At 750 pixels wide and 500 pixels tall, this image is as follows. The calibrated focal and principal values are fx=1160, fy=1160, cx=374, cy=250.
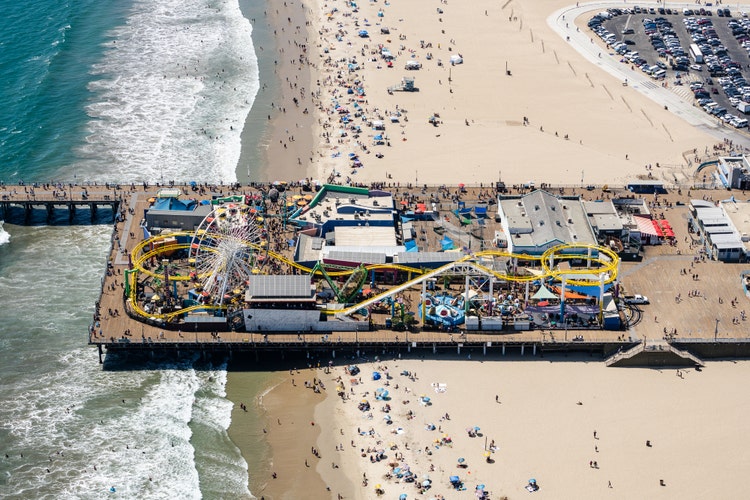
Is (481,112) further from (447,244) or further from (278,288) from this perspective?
(278,288)

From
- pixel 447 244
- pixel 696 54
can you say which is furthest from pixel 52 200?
pixel 696 54

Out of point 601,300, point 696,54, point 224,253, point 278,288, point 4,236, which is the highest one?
point 696,54

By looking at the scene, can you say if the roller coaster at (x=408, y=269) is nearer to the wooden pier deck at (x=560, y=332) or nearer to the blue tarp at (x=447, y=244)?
the wooden pier deck at (x=560, y=332)

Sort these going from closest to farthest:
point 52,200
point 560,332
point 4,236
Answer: point 560,332 → point 4,236 → point 52,200

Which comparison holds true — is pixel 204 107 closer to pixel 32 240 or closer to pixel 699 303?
pixel 32 240

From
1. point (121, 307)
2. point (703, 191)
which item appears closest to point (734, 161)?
point (703, 191)

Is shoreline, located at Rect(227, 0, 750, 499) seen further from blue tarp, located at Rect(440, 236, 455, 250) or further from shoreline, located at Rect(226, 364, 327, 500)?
blue tarp, located at Rect(440, 236, 455, 250)

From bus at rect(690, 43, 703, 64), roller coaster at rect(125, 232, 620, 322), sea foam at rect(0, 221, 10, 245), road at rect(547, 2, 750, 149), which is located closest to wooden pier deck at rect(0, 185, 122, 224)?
sea foam at rect(0, 221, 10, 245)
